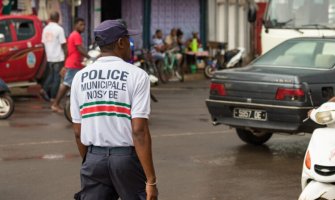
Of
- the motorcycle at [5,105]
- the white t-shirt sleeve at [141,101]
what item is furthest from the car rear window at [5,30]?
the white t-shirt sleeve at [141,101]

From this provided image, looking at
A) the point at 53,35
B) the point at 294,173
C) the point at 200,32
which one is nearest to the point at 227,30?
the point at 200,32

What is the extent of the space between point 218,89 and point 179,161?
1.22 m

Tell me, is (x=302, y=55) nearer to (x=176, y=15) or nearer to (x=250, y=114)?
(x=250, y=114)

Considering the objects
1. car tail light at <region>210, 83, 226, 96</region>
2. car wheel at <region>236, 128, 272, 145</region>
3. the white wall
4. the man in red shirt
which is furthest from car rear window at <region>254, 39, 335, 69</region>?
the white wall

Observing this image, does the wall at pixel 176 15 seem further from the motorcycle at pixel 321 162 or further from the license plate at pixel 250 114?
the motorcycle at pixel 321 162

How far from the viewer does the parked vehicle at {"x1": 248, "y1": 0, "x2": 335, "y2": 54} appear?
1619cm

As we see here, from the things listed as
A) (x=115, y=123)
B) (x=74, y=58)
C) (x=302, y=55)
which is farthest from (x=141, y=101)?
(x=74, y=58)

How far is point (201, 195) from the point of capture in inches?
318

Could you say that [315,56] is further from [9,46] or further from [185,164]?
[9,46]

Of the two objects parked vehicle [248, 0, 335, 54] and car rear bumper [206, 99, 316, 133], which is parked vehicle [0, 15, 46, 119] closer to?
parked vehicle [248, 0, 335, 54]

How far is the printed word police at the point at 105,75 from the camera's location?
480 cm

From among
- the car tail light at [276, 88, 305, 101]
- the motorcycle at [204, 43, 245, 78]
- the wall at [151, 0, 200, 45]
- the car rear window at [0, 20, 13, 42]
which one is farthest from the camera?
the wall at [151, 0, 200, 45]

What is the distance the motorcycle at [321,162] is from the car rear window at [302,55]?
4103 millimetres

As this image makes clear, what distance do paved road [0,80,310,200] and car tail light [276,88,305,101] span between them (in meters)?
0.81
